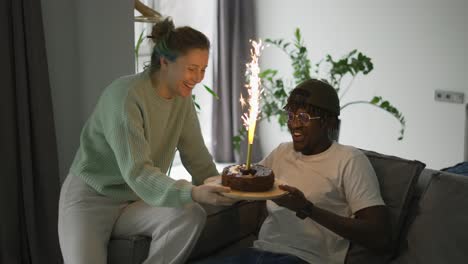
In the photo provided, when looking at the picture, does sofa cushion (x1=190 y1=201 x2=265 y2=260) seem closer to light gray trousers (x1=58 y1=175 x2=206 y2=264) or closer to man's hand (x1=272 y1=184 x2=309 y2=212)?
light gray trousers (x1=58 y1=175 x2=206 y2=264)

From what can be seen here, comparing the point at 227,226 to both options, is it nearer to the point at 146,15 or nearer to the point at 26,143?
the point at 26,143

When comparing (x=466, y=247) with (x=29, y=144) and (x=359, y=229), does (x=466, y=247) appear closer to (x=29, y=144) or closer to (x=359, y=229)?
(x=359, y=229)

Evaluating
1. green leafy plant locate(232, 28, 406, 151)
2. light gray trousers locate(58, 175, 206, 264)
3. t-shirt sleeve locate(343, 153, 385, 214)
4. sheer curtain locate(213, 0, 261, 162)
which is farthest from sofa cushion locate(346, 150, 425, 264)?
Result: sheer curtain locate(213, 0, 261, 162)

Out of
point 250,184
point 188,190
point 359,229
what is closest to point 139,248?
point 188,190

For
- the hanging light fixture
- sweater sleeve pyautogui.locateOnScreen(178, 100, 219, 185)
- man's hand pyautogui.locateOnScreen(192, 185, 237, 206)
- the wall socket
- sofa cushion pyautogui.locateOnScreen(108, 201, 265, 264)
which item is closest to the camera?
man's hand pyautogui.locateOnScreen(192, 185, 237, 206)

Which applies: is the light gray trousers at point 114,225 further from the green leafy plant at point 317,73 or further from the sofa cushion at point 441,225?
the green leafy plant at point 317,73

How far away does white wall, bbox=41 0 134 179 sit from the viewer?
302 centimetres

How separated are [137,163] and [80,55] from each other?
150cm

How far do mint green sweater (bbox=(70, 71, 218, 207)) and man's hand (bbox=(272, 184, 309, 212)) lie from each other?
0.29 meters

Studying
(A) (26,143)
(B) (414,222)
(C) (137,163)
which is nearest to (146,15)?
(A) (26,143)

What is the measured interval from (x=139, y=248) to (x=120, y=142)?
1.24ft

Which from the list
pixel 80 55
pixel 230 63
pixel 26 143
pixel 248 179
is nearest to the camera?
pixel 248 179

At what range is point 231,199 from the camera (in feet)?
5.68

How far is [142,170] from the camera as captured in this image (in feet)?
6.02
